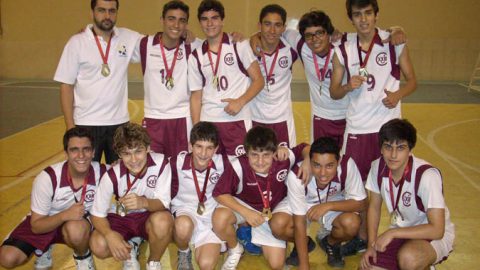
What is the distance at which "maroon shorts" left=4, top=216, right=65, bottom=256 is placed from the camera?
11.7 ft

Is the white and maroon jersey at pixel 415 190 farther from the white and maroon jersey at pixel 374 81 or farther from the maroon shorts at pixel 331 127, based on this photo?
the maroon shorts at pixel 331 127

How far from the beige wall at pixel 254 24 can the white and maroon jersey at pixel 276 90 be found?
472 inches

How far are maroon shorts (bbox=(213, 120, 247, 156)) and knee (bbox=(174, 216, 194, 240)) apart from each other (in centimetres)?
108

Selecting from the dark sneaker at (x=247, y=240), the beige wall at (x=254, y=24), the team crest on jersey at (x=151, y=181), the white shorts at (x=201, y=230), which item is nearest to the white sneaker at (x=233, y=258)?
the white shorts at (x=201, y=230)

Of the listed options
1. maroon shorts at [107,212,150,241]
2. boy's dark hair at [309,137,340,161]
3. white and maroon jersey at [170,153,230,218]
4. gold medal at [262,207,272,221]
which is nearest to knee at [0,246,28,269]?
maroon shorts at [107,212,150,241]

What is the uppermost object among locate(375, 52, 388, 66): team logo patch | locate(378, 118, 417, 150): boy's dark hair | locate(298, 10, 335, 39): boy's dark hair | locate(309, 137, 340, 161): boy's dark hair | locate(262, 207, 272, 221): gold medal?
locate(298, 10, 335, 39): boy's dark hair

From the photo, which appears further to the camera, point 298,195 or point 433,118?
point 433,118

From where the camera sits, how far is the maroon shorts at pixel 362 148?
4.10m

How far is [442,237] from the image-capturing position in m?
3.20

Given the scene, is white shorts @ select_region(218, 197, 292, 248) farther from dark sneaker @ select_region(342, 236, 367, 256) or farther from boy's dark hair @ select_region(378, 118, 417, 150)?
boy's dark hair @ select_region(378, 118, 417, 150)

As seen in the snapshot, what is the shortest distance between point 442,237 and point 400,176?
491mm

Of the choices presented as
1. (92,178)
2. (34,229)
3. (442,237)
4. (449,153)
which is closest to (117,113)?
(92,178)

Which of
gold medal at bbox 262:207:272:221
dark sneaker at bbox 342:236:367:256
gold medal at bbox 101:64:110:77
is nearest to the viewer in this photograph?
gold medal at bbox 262:207:272:221

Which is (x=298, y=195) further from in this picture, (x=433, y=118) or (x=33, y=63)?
(x=33, y=63)
